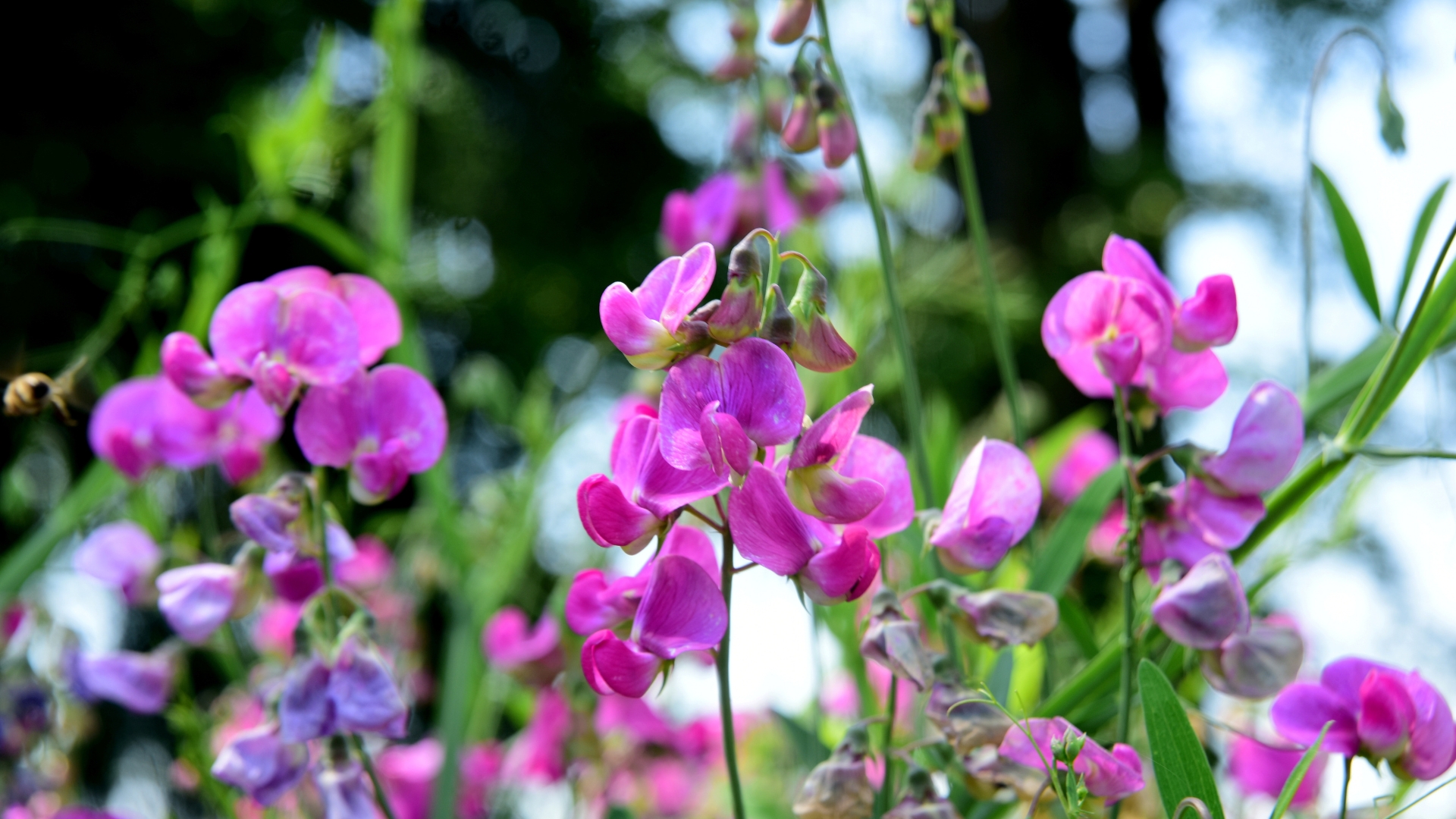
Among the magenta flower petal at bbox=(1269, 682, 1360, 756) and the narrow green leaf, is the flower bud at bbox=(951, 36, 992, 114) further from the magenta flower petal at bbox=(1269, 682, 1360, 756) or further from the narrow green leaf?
the magenta flower petal at bbox=(1269, 682, 1360, 756)

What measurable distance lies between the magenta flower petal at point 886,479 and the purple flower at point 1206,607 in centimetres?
10

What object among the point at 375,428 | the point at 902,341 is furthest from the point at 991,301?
the point at 375,428

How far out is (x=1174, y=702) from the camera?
1.15 feet

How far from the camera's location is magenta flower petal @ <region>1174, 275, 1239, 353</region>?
429 millimetres

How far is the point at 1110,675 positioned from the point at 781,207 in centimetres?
48

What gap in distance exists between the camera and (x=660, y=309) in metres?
0.38

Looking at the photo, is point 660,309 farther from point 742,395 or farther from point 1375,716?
point 1375,716

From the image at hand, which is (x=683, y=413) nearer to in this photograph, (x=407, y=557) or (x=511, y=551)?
(x=511, y=551)

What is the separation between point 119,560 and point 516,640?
293 mm

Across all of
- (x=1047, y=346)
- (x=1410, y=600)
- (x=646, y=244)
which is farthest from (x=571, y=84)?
(x=1047, y=346)

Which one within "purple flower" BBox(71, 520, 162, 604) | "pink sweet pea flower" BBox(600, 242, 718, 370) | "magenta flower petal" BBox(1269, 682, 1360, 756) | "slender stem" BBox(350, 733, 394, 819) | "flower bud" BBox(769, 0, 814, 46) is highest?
"flower bud" BBox(769, 0, 814, 46)

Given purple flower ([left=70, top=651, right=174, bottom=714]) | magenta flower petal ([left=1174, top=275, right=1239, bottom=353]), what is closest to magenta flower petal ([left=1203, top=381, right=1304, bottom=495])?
magenta flower petal ([left=1174, top=275, right=1239, bottom=353])

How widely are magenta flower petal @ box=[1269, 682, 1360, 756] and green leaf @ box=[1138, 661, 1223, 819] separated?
0.25ft

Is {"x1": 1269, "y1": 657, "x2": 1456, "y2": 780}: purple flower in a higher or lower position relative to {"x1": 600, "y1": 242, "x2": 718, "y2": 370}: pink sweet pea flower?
lower
